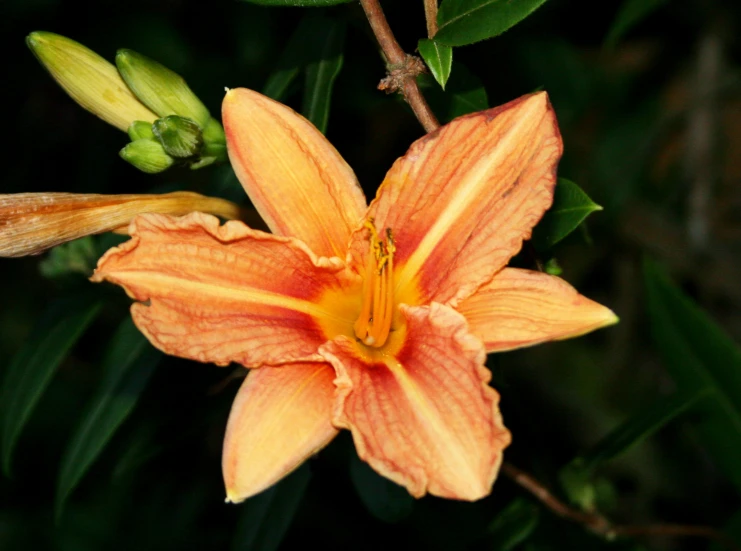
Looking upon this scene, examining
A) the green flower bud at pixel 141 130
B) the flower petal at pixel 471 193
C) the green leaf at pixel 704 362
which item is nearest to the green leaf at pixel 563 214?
the flower petal at pixel 471 193

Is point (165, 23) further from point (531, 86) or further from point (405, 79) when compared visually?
point (405, 79)

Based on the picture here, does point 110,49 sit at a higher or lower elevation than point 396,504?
higher

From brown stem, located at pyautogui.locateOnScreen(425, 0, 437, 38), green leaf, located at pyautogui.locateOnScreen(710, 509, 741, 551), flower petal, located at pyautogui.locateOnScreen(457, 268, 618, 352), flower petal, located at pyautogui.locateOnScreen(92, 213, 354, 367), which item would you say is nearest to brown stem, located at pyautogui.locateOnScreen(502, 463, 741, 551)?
green leaf, located at pyautogui.locateOnScreen(710, 509, 741, 551)

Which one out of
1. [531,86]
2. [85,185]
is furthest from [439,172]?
[85,185]

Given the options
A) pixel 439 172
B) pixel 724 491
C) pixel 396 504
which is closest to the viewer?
pixel 439 172

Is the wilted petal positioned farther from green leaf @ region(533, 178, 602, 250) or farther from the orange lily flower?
green leaf @ region(533, 178, 602, 250)

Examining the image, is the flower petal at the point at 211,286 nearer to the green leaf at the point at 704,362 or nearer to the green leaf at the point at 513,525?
the green leaf at the point at 513,525
